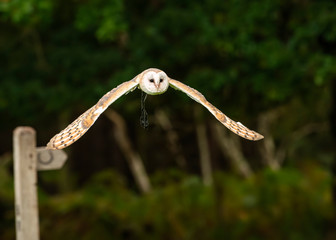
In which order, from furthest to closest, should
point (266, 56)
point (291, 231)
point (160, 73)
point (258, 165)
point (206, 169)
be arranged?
1. point (258, 165)
2. point (206, 169)
3. point (291, 231)
4. point (266, 56)
5. point (160, 73)

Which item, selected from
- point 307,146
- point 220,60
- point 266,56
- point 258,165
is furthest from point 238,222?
point 307,146

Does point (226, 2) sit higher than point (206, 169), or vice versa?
point (206, 169)

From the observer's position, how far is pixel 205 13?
235 inches

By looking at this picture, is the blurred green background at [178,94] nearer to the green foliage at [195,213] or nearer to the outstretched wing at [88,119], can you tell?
the green foliage at [195,213]

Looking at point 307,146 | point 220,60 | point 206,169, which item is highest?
point 307,146

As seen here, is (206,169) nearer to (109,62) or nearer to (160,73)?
(109,62)

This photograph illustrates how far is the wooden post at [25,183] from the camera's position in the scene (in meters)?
3.98

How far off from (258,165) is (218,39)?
25.6ft

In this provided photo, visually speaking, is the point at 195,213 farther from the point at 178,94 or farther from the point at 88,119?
the point at 88,119

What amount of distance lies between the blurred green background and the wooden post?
1574 millimetres

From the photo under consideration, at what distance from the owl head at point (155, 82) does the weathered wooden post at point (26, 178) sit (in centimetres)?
210

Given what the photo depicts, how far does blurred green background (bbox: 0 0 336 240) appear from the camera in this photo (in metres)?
5.63

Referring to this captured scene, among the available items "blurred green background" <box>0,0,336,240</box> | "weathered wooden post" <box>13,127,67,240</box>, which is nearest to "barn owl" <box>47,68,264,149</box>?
"weathered wooden post" <box>13,127,67,240</box>

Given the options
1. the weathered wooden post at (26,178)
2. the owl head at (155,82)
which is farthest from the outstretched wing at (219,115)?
the weathered wooden post at (26,178)
